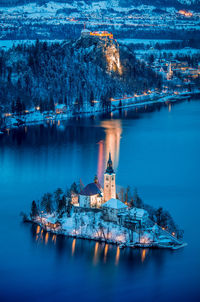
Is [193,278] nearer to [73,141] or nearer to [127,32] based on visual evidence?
[73,141]

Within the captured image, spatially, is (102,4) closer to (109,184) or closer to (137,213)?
(109,184)

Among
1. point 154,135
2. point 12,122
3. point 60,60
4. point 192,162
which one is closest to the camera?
point 192,162

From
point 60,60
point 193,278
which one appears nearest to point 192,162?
point 193,278

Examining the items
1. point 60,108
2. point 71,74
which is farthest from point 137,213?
point 71,74

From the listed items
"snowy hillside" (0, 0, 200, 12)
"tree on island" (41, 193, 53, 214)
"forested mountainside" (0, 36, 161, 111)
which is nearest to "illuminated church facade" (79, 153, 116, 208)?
"tree on island" (41, 193, 53, 214)

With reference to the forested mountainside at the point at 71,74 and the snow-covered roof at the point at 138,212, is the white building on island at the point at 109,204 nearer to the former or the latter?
the snow-covered roof at the point at 138,212

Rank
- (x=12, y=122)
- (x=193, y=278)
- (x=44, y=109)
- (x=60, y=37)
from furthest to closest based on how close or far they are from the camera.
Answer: (x=60, y=37), (x=44, y=109), (x=12, y=122), (x=193, y=278)

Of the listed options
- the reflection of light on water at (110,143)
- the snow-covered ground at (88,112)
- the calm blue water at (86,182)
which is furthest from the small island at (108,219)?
the snow-covered ground at (88,112)
